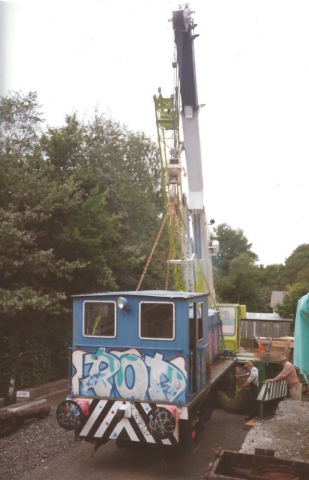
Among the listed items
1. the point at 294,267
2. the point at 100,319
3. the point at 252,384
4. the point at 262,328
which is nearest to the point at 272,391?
the point at 252,384

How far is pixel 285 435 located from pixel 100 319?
3.52 metres

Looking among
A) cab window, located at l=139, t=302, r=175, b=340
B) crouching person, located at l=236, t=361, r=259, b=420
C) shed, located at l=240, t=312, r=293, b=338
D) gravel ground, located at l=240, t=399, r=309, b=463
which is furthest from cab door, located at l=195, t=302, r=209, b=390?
shed, located at l=240, t=312, r=293, b=338

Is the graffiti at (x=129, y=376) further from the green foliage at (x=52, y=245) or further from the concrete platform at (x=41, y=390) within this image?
the concrete platform at (x=41, y=390)

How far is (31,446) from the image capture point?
27.2ft

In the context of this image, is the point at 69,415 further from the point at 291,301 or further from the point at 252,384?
the point at 291,301

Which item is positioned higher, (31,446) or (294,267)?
(294,267)

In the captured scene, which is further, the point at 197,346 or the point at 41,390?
the point at 41,390

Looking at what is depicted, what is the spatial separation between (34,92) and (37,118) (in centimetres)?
109

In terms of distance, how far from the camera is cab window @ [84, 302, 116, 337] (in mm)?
7449

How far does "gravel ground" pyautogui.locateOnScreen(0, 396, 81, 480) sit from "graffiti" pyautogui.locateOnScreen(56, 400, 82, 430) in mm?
1075

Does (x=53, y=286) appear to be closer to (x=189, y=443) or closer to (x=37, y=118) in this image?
(x=189, y=443)

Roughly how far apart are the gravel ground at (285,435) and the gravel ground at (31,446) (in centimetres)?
328

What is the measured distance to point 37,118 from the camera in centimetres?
1975

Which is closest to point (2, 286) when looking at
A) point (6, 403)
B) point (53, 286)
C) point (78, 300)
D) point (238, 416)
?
point (53, 286)
